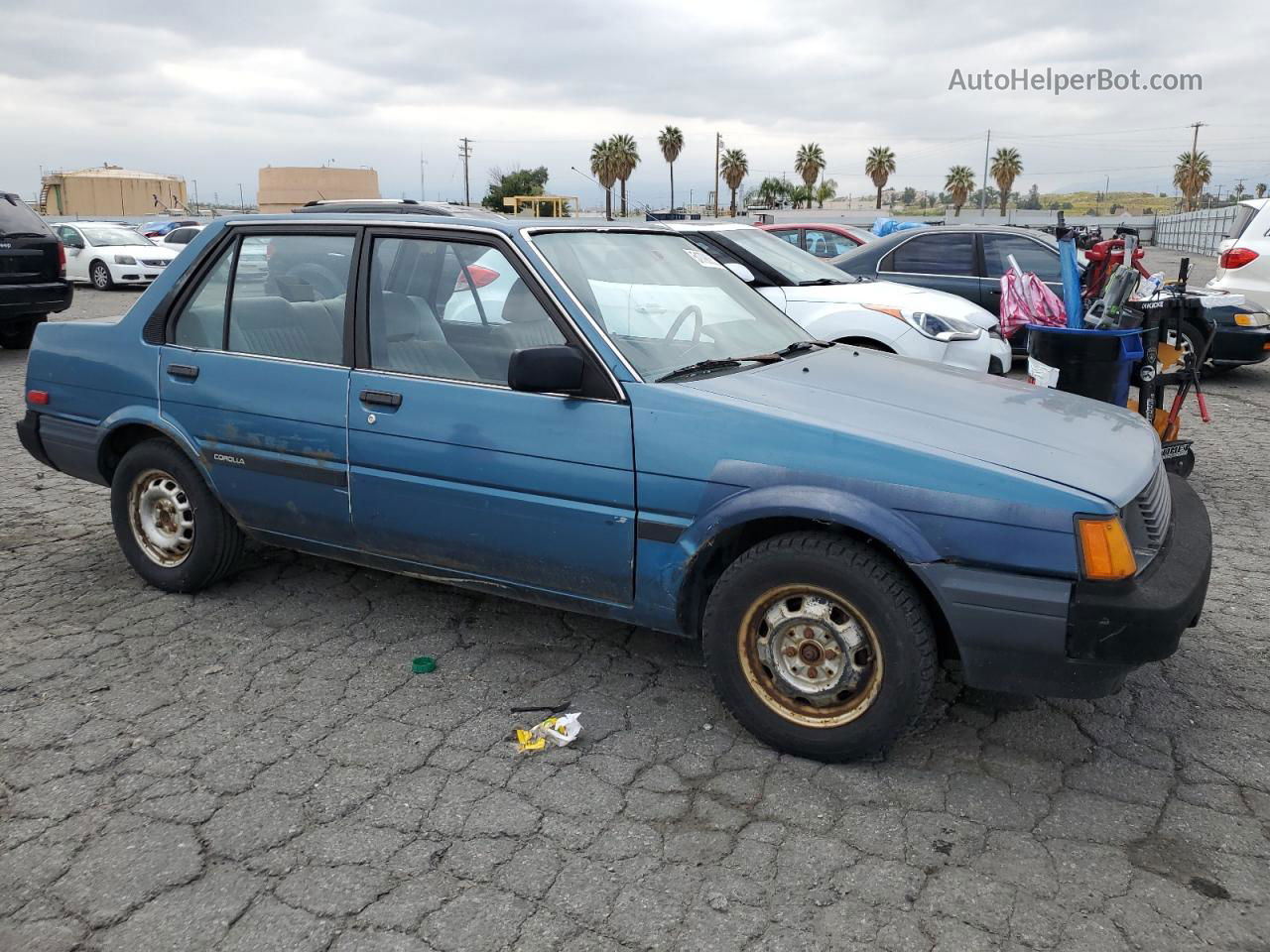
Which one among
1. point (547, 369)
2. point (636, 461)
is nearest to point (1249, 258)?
point (636, 461)

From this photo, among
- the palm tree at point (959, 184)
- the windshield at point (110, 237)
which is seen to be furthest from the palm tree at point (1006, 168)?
the windshield at point (110, 237)

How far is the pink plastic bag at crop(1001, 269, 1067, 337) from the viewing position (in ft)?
21.2

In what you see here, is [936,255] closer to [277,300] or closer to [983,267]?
[983,267]

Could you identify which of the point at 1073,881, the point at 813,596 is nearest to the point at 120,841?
the point at 813,596

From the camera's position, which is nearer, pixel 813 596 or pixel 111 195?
pixel 813 596

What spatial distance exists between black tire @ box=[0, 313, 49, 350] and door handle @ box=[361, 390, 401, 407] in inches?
406

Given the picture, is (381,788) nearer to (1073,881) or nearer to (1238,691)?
(1073,881)

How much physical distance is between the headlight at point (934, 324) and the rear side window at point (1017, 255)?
8.83 ft

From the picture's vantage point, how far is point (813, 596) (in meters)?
3.06

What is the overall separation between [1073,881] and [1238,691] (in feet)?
4.87

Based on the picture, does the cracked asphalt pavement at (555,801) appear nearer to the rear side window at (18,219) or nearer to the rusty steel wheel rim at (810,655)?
the rusty steel wheel rim at (810,655)

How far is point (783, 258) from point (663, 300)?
462 centimetres

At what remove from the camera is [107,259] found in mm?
21094

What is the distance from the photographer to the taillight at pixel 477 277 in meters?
3.78
